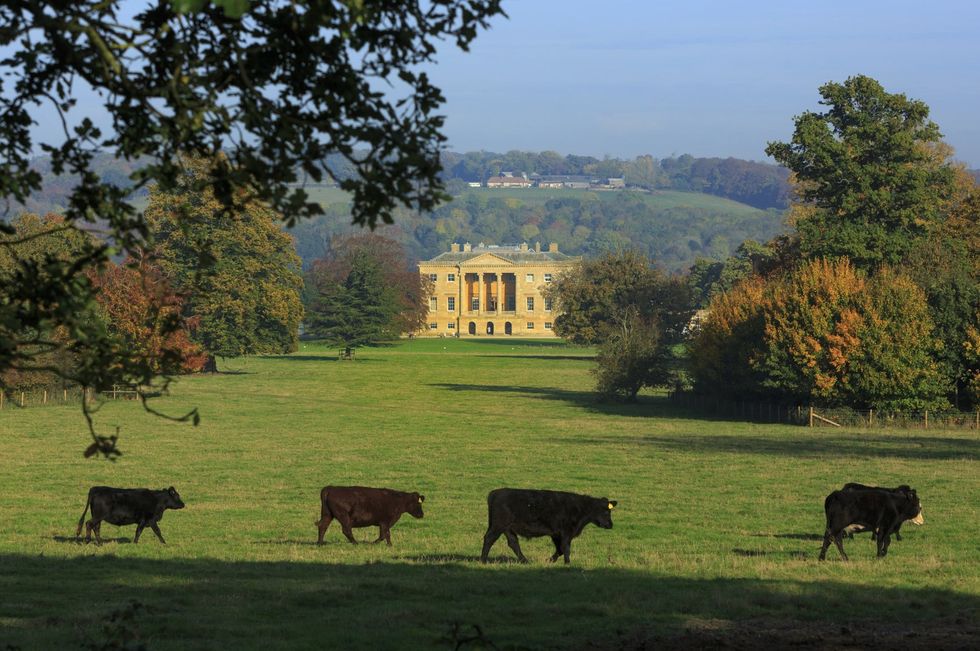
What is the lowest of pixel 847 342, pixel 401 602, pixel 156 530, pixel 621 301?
pixel 156 530

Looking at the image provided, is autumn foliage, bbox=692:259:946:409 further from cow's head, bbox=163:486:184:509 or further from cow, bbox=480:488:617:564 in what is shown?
cow, bbox=480:488:617:564

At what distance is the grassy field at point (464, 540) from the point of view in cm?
1586

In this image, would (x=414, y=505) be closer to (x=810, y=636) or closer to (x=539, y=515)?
(x=539, y=515)

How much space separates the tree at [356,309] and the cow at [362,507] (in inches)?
4115

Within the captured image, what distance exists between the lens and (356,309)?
12912 cm

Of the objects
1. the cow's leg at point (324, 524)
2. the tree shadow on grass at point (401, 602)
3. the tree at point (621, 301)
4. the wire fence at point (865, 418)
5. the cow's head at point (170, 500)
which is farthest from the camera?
the tree at point (621, 301)

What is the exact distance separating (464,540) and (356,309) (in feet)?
343

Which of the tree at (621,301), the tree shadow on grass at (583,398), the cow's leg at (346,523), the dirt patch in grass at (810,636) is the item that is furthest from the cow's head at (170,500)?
the tree at (621,301)

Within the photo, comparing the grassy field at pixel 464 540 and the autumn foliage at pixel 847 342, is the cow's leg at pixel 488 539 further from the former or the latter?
the autumn foliage at pixel 847 342

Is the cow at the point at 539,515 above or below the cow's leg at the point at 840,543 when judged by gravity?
above

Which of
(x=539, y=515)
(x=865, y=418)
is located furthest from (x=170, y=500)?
(x=865, y=418)

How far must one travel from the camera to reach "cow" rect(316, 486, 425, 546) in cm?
2391

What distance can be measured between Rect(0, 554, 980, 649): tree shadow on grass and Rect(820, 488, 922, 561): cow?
1518 mm

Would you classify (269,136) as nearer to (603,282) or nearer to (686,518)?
(686,518)
